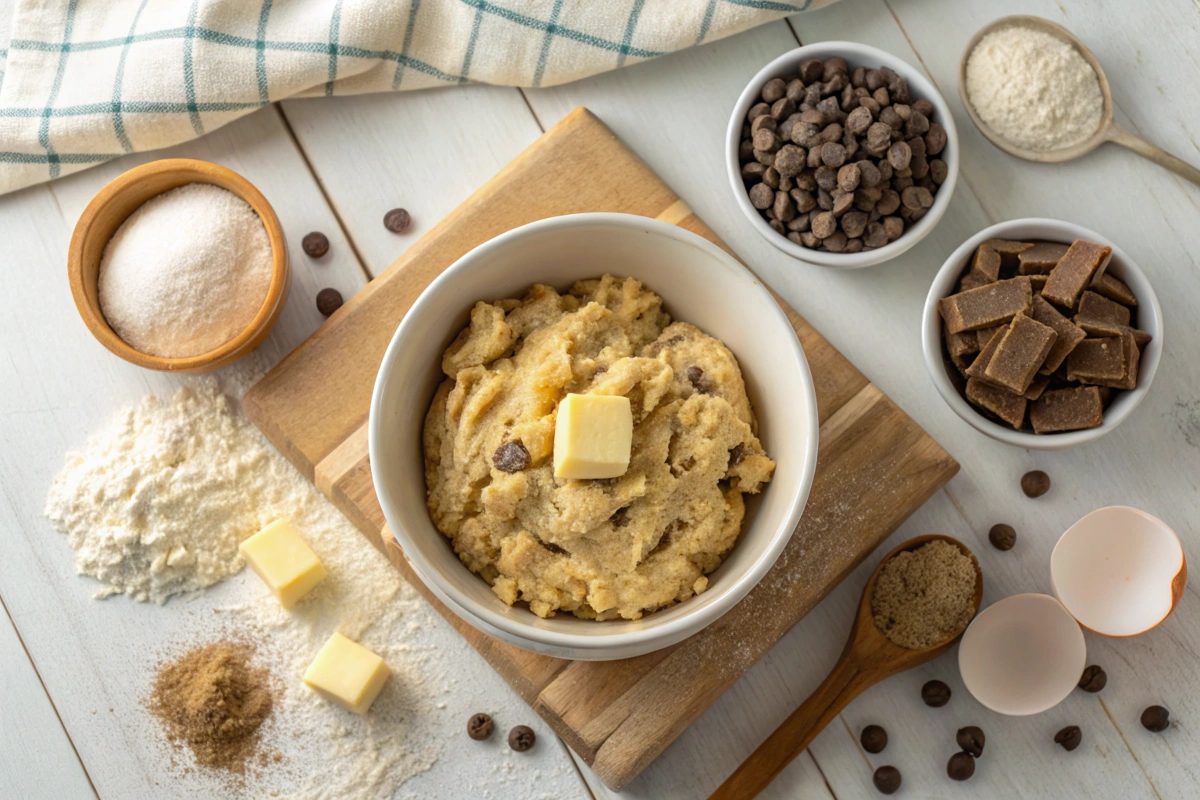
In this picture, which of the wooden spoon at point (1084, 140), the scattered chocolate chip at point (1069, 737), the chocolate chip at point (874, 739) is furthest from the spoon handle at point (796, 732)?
the wooden spoon at point (1084, 140)

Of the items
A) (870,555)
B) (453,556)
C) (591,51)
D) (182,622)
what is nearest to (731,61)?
(591,51)

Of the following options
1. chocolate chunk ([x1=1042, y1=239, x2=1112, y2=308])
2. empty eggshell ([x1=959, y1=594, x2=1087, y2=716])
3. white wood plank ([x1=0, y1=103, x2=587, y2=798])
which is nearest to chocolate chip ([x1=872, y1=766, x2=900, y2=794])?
empty eggshell ([x1=959, y1=594, x2=1087, y2=716])

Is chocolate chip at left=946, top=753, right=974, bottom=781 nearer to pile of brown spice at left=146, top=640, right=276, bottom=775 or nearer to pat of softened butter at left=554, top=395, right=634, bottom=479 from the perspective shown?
pat of softened butter at left=554, top=395, right=634, bottom=479

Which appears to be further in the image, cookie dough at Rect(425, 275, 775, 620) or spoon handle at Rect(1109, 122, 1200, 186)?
spoon handle at Rect(1109, 122, 1200, 186)

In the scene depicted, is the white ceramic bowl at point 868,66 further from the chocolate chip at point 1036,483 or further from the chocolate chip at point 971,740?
the chocolate chip at point 971,740

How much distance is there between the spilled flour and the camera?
2285 millimetres

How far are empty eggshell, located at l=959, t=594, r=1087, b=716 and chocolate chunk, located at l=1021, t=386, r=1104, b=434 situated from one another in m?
0.44

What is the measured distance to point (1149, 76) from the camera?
7.88 ft

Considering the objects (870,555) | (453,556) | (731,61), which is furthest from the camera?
(731,61)

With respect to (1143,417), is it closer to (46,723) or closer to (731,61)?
(731,61)

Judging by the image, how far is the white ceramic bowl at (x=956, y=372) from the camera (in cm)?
214

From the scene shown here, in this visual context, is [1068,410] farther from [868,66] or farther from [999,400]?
[868,66]

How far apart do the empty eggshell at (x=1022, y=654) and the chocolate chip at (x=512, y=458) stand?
130 cm

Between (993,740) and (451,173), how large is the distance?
206 cm
